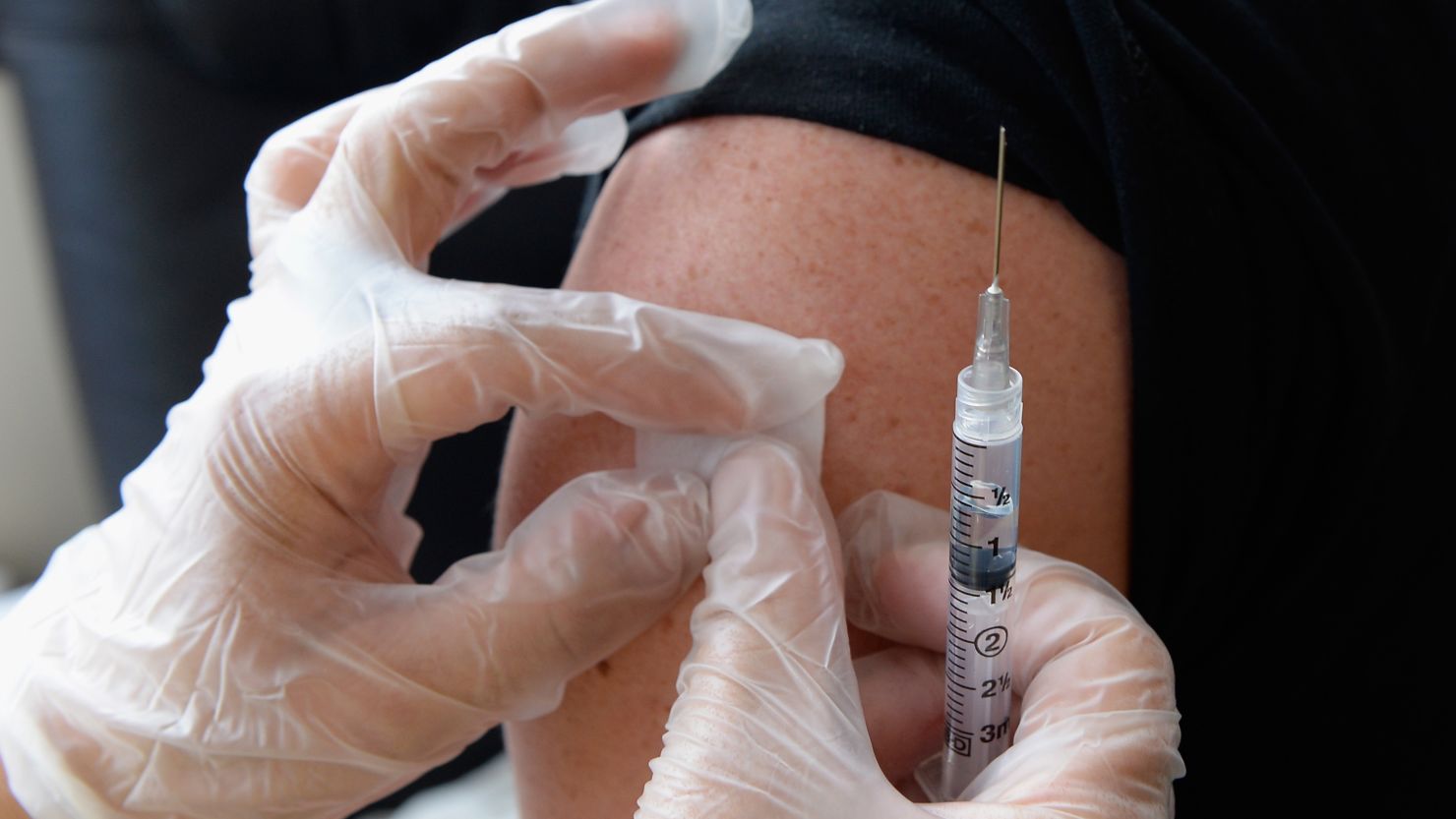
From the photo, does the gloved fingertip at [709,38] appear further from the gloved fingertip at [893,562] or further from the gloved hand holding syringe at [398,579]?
the gloved fingertip at [893,562]

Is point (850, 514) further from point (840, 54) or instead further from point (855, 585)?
point (840, 54)

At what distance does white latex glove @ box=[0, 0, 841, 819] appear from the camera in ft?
2.84

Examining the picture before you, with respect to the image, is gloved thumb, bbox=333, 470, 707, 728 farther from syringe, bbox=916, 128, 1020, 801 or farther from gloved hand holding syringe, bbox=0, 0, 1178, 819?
syringe, bbox=916, 128, 1020, 801

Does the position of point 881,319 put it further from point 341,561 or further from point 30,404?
point 30,404

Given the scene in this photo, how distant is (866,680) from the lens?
0.91 m

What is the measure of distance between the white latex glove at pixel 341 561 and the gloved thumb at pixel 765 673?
58mm

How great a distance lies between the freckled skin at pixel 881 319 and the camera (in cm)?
91

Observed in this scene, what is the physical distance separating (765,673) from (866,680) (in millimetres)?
139

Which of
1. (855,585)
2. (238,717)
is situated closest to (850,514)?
(855,585)

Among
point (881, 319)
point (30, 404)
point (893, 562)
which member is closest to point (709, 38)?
point (881, 319)

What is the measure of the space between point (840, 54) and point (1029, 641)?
1.62 feet

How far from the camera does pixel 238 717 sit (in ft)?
2.83

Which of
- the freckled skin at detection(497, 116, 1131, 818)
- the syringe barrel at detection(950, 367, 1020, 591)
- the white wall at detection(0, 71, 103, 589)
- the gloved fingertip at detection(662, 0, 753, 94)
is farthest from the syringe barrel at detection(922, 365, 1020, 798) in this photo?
the white wall at detection(0, 71, 103, 589)

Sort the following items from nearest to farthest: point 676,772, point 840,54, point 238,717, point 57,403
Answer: point 676,772
point 238,717
point 840,54
point 57,403
